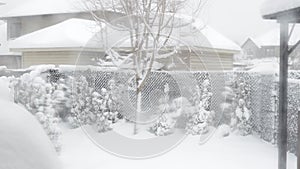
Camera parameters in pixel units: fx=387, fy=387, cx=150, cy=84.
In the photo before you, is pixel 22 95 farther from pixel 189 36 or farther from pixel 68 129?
pixel 189 36

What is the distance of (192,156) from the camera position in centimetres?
629

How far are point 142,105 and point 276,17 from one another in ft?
16.1

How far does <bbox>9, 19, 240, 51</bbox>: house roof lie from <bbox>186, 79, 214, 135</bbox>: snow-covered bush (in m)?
1.96

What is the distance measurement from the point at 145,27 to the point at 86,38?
11.8ft

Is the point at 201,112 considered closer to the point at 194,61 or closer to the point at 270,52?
the point at 194,61

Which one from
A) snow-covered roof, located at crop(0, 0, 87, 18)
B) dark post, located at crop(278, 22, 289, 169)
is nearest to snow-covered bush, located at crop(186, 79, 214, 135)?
dark post, located at crop(278, 22, 289, 169)

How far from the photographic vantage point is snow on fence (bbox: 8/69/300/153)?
733cm

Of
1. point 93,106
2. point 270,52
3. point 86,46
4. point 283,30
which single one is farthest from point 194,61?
point 270,52

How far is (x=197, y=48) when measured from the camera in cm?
1120

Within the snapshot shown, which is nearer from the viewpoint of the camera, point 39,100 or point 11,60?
point 39,100

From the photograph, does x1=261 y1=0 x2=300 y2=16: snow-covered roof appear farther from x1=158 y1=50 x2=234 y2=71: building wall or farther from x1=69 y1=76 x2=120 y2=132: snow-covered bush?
x1=158 y1=50 x2=234 y2=71: building wall

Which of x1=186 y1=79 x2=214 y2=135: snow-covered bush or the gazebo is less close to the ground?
the gazebo

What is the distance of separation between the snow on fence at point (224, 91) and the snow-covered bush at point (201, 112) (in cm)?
11

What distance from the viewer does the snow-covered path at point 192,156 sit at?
562 centimetres
